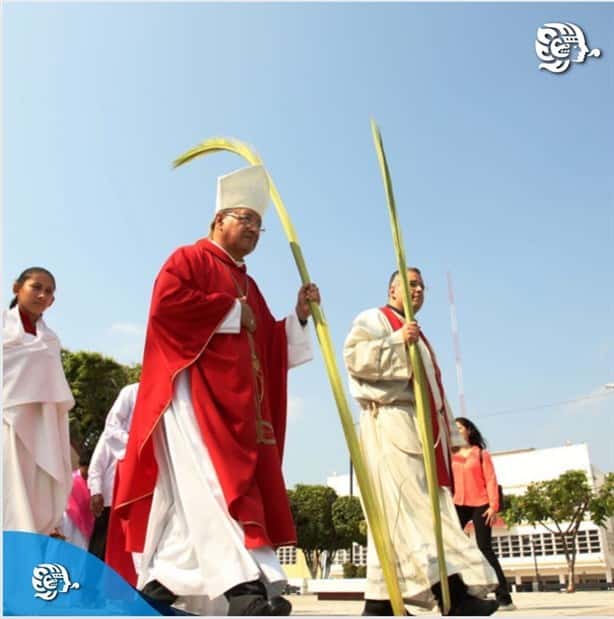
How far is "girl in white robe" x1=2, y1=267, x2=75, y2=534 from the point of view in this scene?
195 inches

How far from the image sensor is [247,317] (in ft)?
14.4

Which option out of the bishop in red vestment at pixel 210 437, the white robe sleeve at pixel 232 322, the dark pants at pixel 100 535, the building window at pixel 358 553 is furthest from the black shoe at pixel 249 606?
the building window at pixel 358 553

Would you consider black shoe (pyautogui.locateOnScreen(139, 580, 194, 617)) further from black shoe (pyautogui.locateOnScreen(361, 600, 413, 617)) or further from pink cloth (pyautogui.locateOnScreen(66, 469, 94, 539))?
pink cloth (pyautogui.locateOnScreen(66, 469, 94, 539))

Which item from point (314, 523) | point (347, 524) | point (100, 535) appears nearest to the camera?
point (100, 535)

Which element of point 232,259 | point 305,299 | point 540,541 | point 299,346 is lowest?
point 540,541

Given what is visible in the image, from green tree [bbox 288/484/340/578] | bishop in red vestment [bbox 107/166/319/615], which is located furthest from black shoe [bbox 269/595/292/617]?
green tree [bbox 288/484/340/578]

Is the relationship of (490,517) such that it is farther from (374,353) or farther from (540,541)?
(540,541)

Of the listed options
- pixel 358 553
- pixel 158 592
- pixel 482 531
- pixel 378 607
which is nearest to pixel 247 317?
pixel 158 592

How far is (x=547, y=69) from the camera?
4941 millimetres

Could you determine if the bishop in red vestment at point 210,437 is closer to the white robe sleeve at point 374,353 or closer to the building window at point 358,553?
the white robe sleeve at point 374,353

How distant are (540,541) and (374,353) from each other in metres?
59.0

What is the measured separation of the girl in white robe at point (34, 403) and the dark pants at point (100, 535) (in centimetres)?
138

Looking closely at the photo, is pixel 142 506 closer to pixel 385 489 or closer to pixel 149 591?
pixel 149 591

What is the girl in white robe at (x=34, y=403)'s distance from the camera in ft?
16.2
